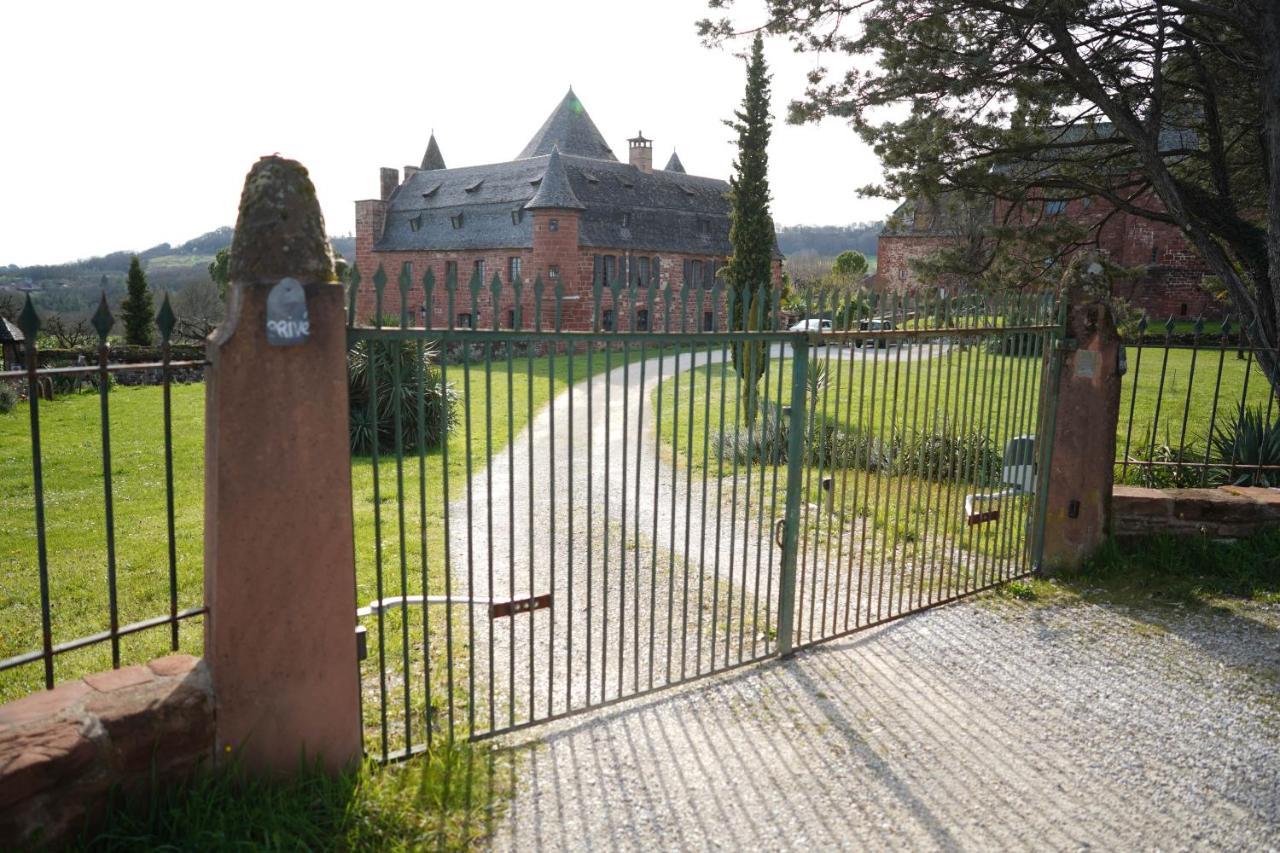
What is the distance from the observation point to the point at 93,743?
9.25 feet

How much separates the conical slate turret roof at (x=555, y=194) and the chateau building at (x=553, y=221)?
52mm

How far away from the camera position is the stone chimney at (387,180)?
4691 cm

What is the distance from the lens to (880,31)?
9.50 m

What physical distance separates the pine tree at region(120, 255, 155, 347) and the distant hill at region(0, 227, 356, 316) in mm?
1136

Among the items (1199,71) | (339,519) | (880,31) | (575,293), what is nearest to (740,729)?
(339,519)

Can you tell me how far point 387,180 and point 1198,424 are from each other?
42.7 m

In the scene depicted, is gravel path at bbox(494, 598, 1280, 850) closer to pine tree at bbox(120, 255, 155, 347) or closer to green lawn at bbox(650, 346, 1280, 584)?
green lawn at bbox(650, 346, 1280, 584)

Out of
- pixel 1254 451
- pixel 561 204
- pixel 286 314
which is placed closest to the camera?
pixel 286 314

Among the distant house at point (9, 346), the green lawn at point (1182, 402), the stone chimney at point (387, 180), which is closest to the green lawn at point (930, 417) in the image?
the green lawn at point (1182, 402)

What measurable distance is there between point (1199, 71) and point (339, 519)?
10.2m

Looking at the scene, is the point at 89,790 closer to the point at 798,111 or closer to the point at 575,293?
the point at 798,111

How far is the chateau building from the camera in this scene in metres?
38.2

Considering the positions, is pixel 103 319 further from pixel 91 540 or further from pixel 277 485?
pixel 91 540

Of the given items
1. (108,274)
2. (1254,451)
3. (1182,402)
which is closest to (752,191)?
(1182,402)
